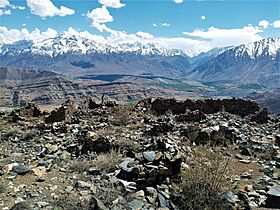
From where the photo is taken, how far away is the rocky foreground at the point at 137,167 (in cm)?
966

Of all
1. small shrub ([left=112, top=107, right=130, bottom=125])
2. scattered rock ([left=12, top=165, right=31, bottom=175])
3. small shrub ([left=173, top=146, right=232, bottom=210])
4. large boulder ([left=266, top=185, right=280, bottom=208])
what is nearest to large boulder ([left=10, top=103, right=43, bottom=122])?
small shrub ([left=112, top=107, right=130, bottom=125])

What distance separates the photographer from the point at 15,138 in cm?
1738

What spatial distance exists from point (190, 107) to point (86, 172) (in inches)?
644

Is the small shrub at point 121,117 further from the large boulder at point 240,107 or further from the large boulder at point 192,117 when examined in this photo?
the large boulder at point 240,107

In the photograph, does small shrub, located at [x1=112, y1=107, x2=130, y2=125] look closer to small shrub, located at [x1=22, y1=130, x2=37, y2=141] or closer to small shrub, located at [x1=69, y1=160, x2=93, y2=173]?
small shrub, located at [x1=22, y1=130, x2=37, y2=141]

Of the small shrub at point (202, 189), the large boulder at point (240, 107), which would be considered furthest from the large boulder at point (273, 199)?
the large boulder at point (240, 107)

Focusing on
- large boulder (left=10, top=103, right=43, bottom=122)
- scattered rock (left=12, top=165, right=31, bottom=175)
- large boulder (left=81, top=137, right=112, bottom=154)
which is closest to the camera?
scattered rock (left=12, top=165, right=31, bottom=175)

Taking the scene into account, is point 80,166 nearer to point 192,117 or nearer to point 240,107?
point 192,117

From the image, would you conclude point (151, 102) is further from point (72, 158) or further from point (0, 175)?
point (0, 175)

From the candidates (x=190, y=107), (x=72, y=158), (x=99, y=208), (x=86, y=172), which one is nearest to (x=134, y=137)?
(x=72, y=158)

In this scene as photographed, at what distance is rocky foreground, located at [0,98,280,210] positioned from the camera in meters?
9.66

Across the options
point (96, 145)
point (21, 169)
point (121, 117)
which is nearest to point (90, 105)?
point (121, 117)

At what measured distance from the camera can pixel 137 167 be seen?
11.2 meters

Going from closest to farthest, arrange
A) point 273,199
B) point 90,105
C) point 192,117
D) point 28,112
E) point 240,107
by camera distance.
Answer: point 273,199, point 192,117, point 28,112, point 240,107, point 90,105
